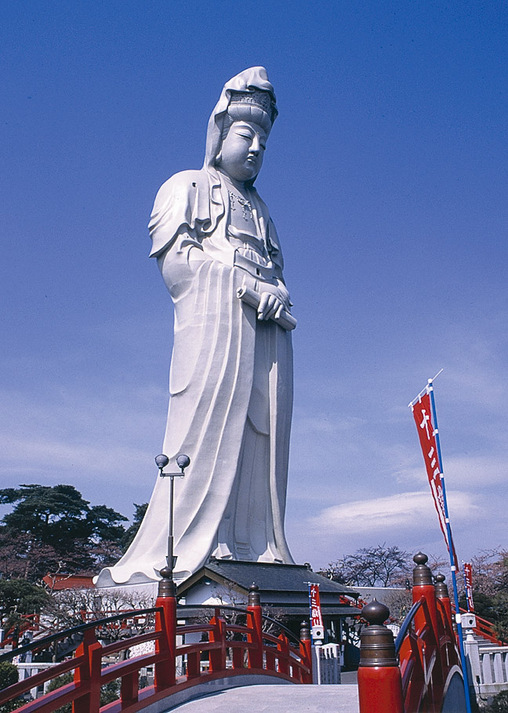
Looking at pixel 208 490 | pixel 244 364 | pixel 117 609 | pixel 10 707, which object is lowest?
pixel 10 707

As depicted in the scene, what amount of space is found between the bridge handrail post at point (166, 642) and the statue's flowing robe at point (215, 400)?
7.82 metres

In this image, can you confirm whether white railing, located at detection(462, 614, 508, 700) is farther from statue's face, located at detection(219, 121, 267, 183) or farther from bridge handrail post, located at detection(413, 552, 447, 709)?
statue's face, located at detection(219, 121, 267, 183)

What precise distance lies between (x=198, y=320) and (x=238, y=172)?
4140 millimetres

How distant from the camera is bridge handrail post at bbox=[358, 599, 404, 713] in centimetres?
242

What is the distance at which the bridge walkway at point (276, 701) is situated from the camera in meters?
5.05

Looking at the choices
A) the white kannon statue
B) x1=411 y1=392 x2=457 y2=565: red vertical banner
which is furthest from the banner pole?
the white kannon statue

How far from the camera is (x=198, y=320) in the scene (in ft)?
49.7

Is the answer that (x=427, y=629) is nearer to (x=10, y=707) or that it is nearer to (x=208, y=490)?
(x=10, y=707)

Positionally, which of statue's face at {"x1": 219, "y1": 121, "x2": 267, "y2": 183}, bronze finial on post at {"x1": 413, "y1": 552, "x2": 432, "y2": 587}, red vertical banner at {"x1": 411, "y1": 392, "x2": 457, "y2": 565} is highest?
statue's face at {"x1": 219, "y1": 121, "x2": 267, "y2": 183}

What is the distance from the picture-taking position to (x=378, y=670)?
245 cm

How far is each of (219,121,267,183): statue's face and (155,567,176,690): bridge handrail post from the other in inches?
509

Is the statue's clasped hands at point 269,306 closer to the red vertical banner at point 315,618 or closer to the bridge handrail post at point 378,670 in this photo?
the red vertical banner at point 315,618

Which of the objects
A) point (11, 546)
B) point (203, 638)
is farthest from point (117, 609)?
point (11, 546)

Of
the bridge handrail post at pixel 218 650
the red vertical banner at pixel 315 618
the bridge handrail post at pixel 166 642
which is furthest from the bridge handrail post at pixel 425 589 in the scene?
the red vertical banner at pixel 315 618
